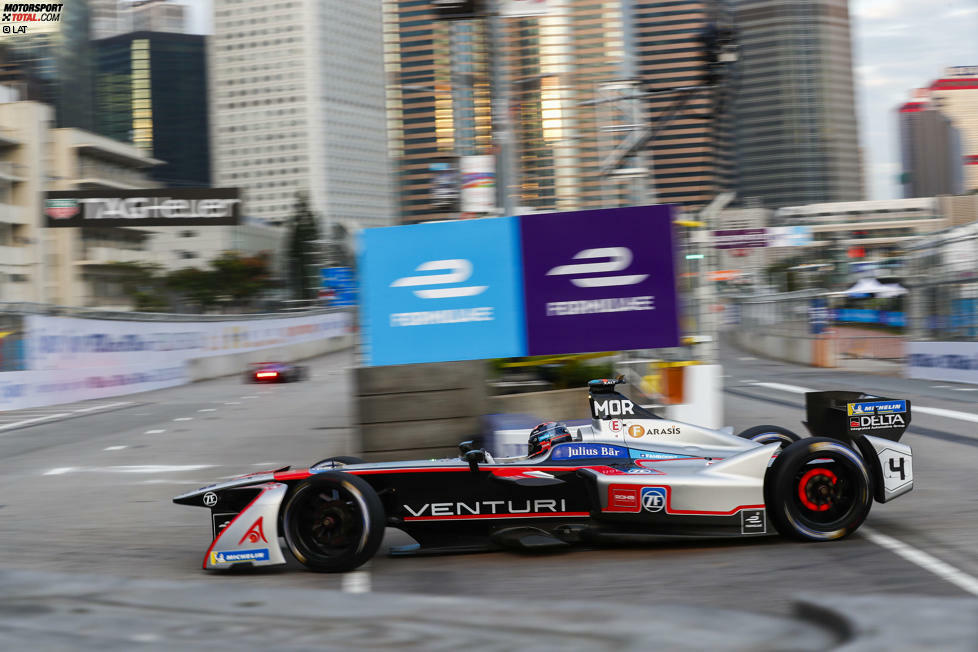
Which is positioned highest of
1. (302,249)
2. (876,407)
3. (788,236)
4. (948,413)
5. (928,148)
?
(928,148)

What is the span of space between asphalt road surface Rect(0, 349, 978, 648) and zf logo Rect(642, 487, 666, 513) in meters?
0.32

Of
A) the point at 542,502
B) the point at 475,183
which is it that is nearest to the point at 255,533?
the point at 542,502

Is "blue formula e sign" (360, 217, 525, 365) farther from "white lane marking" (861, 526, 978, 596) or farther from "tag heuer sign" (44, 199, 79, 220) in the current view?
"tag heuer sign" (44, 199, 79, 220)

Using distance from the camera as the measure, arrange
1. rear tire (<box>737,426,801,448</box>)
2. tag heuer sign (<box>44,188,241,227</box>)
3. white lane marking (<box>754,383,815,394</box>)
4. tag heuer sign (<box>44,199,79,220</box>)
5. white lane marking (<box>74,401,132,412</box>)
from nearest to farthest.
→ rear tire (<box>737,426,801,448</box>) < white lane marking (<box>754,383,815,394</box>) < white lane marking (<box>74,401,132,412</box>) < tag heuer sign (<box>44,188,241,227</box>) < tag heuer sign (<box>44,199,79,220</box>)

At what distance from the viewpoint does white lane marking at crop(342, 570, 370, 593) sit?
6059 millimetres

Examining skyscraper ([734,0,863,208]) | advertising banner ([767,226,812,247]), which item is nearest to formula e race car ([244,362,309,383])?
skyscraper ([734,0,863,208])

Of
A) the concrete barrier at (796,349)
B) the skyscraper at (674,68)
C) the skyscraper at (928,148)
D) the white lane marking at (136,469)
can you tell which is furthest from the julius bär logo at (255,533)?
the skyscraper at (928,148)

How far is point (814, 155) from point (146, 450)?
120464 mm

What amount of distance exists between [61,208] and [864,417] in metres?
49.6

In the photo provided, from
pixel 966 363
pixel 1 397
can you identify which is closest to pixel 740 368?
pixel 966 363

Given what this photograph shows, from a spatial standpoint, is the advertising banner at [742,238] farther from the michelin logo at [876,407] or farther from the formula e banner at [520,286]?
the michelin logo at [876,407]

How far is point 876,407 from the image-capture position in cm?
→ 735

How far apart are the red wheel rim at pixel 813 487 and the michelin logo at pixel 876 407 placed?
2.08 ft

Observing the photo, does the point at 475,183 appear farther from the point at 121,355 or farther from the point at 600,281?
the point at 121,355
